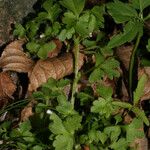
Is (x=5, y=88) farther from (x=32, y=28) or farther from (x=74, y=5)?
(x=74, y=5)

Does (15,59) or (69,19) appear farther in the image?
(15,59)

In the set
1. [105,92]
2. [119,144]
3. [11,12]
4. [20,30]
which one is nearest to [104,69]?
[105,92]

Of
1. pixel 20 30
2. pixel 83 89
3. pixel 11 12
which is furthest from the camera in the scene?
pixel 11 12

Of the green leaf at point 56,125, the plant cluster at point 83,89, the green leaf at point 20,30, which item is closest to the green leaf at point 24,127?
the plant cluster at point 83,89

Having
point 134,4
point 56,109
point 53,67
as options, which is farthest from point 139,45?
point 56,109

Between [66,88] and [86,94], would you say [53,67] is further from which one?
[86,94]

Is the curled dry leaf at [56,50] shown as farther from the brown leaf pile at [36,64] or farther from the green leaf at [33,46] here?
the green leaf at [33,46]
